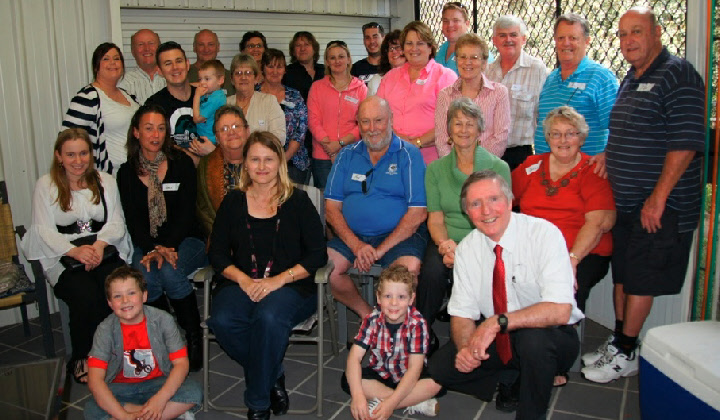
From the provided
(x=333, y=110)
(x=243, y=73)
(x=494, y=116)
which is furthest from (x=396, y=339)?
(x=333, y=110)

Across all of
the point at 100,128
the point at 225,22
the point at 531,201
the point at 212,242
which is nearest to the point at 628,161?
the point at 531,201

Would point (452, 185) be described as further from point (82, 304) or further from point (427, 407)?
point (82, 304)

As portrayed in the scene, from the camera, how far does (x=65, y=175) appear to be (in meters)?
3.72

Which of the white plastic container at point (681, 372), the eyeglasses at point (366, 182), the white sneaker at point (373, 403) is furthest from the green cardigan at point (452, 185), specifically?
the white plastic container at point (681, 372)

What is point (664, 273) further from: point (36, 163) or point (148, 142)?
point (36, 163)

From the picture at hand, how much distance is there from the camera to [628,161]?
3.20 m

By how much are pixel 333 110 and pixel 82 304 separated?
2.30 metres

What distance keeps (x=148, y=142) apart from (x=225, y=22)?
8.82ft

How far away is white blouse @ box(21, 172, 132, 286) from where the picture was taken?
12.0 feet

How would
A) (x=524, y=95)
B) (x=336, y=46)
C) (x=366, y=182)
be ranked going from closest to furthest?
(x=366, y=182) → (x=524, y=95) → (x=336, y=46)

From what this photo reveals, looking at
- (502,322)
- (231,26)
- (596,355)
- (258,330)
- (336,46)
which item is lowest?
(596,355)

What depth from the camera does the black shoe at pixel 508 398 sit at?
10.1 ft

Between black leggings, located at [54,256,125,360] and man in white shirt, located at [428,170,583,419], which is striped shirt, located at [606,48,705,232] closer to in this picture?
man in white shirt, located at [428,170,583,419]

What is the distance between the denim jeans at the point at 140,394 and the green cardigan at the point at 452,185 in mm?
1564
